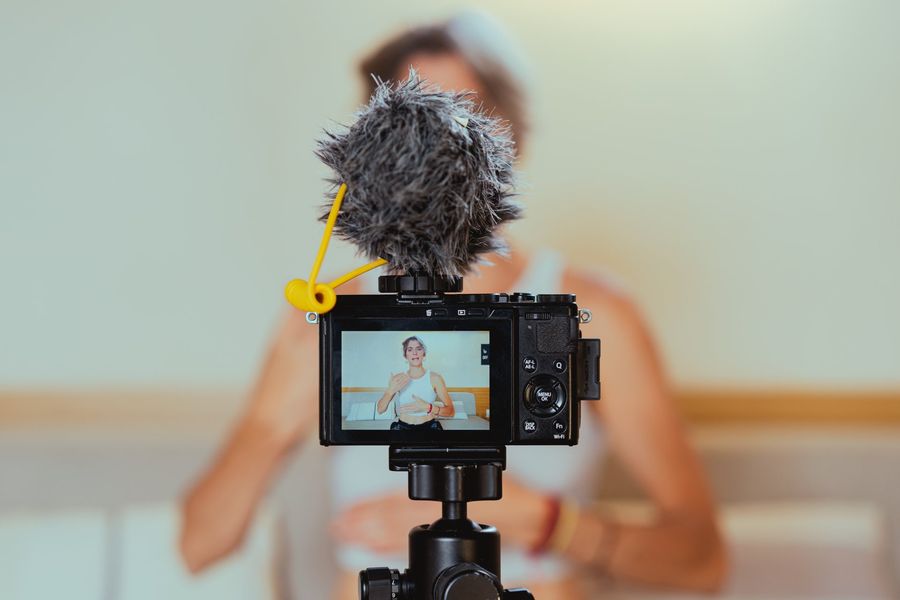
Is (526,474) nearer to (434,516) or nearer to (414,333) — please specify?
(434,516)

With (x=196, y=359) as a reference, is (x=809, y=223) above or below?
above

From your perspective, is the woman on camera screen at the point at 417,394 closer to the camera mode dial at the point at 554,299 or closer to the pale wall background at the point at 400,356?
the pale wall background at the point at 400,356

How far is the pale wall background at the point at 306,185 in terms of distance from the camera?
208 cm

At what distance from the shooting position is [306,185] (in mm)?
2094

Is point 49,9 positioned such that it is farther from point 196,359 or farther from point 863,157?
point 863,157

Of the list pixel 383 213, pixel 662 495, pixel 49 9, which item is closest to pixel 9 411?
pixel 49 9

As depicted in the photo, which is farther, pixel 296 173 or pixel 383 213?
pixel 296 173

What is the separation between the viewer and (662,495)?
6.68 feet

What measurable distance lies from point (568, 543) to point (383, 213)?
1.29 m

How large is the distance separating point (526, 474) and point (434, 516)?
20 cm

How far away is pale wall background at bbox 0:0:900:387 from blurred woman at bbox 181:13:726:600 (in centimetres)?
6

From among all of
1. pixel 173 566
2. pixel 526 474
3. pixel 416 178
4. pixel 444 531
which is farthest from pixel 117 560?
pixel 416 178

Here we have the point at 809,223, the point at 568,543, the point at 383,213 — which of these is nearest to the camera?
the point at 383,213

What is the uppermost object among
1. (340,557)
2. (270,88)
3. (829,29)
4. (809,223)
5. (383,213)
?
(829,29)
